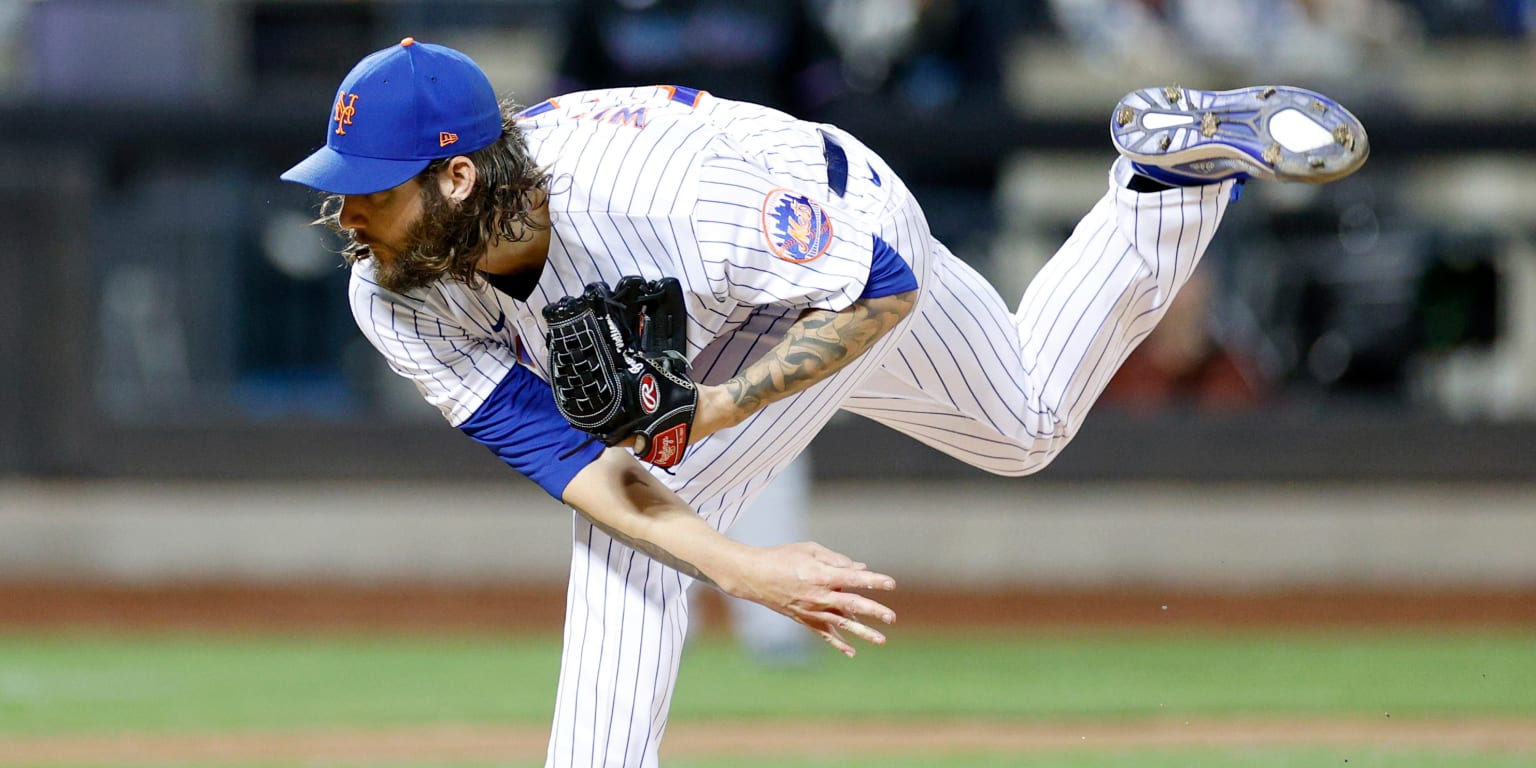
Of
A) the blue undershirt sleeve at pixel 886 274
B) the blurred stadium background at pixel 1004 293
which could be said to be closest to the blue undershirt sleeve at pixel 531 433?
the blue undershirt sleeve at pixel 886 274

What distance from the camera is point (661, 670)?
3324 millimetres

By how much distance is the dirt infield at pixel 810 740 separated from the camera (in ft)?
17.4

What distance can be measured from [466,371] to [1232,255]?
21.0 ft

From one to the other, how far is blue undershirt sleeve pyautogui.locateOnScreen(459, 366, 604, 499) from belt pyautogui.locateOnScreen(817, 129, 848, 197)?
617mm

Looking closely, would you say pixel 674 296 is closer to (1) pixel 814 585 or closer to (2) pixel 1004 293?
(1) pixel 814 585

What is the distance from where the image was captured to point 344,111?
2.96 meters

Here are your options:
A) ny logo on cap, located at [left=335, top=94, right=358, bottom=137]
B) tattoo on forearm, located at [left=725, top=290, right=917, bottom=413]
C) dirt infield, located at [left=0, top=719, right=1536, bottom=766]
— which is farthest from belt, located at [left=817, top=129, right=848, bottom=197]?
dirt infield, located at [left=0, top=719, right=1536, bottom=766]

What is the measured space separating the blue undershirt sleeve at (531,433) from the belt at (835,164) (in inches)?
24.3

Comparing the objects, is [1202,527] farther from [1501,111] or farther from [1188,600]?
[1501,111]

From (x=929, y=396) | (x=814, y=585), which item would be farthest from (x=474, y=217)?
(x=929, y=396)

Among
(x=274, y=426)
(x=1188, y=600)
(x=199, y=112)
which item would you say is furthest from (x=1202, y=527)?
(x=199, y=112)

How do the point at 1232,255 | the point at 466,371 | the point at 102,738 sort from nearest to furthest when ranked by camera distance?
the point at 466,371
the point at 102,738
the point at 1232,255

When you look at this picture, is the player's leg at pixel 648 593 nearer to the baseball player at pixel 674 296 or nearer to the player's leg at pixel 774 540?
the baseball player at pixel 674 296

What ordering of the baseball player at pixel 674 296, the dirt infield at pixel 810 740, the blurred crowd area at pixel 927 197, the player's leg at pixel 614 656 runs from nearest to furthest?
the baseball player at pixel 674 296 → the player's leg at pixel 614 656 → the dirt infield at pixel 810 740 → the blurred crowd area at pixel 927 197
